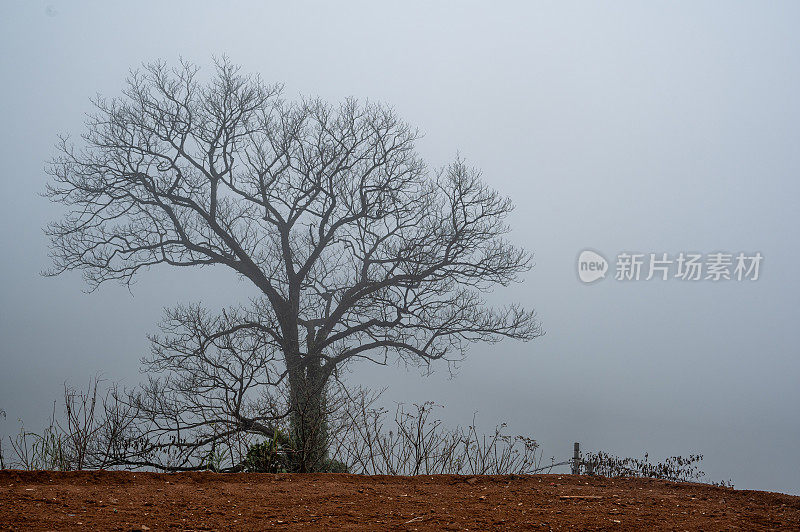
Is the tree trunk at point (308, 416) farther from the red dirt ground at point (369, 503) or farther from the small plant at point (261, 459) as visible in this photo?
the red dirt ground at point (369, 503)

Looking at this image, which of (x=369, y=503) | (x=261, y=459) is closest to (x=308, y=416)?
(x=261, y=459)

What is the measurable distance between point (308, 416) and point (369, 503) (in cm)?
369

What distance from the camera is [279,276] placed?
977cm

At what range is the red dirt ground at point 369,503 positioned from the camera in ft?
8.61

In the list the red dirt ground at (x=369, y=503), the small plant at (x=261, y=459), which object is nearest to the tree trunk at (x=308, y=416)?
the small plant at (x=261, y=459)

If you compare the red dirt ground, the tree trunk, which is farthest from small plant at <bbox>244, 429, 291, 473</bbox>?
the red dirt ground

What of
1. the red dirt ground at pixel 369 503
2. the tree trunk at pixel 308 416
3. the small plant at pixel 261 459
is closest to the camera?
the red dirt ground at pixel 369 503

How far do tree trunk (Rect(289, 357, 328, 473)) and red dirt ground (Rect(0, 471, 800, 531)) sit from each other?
1517 millimetres

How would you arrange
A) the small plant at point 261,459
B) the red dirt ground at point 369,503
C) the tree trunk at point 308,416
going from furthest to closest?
the tree trunk at point 308,416
the small plant at point 261,459
the red dirt ground at point 369,503

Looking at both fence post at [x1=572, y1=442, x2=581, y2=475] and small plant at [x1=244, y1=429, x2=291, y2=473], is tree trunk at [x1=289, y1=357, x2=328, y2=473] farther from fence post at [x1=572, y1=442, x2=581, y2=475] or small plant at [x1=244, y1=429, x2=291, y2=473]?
fence post at [x1=572, y1=442, x2=581, y2=475]

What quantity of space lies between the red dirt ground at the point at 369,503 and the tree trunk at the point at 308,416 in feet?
4.98

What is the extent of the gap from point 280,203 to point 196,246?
1.43m

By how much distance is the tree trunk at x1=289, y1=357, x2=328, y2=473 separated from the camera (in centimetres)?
557

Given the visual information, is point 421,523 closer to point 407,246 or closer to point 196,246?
point 407,246
